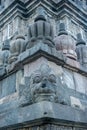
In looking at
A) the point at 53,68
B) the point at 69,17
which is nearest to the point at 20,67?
the point at 53,68

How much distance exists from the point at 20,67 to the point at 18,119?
5.20 feet

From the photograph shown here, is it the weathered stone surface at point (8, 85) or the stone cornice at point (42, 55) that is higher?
the stone cornice at point (42, 55)

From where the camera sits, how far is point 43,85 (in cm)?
457

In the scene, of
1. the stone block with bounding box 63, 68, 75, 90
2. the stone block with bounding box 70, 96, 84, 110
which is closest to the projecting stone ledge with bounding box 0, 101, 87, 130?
the stone block with bounding box 70, 96, 84, 110

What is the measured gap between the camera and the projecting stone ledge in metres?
4.14

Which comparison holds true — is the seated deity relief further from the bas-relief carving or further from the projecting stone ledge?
the projecting stone ledge

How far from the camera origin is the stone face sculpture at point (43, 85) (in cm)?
450

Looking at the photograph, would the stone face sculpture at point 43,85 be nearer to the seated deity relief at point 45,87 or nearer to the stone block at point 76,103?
the seated deity relief at point 45,87

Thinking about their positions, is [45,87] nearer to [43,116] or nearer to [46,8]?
[43,116]

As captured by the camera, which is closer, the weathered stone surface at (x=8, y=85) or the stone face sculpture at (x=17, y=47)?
the weathered stone surface at (x=8, y=85)

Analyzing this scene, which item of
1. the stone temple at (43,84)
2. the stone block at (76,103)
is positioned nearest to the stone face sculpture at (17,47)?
the stone temple at (43,84)

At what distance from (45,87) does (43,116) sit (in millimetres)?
676

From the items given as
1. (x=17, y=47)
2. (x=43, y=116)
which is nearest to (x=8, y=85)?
(x=17, y=47)

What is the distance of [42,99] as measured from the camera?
175 inches
